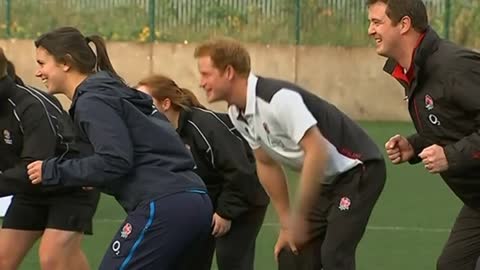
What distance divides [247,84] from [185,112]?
1.03m

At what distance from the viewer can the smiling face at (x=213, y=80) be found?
6.79 metres

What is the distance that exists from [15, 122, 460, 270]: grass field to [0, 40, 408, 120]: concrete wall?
808 cm

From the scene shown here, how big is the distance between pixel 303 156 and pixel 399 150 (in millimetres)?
599

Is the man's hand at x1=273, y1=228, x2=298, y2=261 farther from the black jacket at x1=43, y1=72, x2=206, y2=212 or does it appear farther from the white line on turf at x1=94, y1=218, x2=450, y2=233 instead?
the white line on turf at x1=94, y1=218, x2=450, y2=233

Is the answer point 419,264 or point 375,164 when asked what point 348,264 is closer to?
point 375,164

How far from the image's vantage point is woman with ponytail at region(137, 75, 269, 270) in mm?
7734

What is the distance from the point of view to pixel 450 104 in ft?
22.1

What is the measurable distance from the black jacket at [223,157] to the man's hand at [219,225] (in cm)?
3

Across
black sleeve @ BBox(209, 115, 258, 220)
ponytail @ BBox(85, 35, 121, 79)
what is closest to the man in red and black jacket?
black sleeve @ BBox(209, 115, 258, 220)

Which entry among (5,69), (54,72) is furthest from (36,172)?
(5,69)

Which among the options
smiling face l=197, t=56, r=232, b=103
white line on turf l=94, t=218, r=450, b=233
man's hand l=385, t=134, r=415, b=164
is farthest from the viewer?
white line on turf l=94, t=218, r=450, b=233

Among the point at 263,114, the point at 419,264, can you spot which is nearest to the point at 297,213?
the point at 263,114

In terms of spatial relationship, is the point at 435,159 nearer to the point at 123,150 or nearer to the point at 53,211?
the point at 123,150

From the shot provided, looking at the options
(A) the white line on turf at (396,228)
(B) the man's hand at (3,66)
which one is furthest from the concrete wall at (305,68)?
(B) the man's hand at (3,66)
